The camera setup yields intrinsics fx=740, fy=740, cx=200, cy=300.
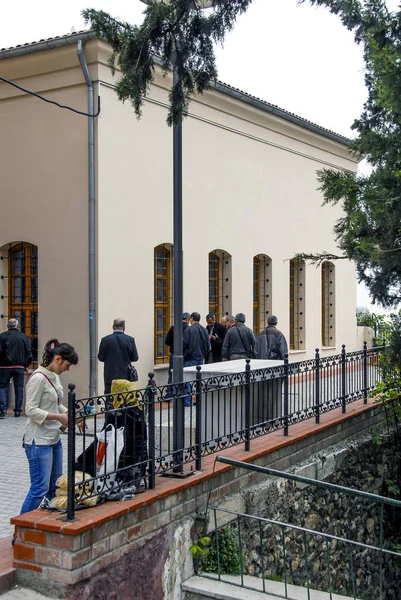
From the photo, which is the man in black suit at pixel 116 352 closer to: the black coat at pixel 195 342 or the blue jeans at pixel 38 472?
the black coat at pixel 195 342

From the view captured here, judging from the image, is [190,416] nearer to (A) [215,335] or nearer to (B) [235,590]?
(B) [235,590]

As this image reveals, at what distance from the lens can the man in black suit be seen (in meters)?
10.9

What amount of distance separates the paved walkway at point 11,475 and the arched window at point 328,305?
1102 cm

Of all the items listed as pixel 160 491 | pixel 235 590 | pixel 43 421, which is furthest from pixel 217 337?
pixel 43 421

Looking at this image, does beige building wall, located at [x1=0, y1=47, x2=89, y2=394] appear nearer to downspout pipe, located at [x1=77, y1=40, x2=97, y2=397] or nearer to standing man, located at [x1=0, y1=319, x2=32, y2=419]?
downspout pipe, located at [x1=77, y1=40, x2=97, y2=397]

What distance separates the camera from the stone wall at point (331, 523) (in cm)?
767

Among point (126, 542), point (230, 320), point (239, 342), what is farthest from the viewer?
point (230, 320)

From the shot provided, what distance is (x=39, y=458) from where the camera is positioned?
19.5 ft

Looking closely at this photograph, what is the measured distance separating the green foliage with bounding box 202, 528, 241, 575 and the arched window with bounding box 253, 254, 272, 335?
33.8ft

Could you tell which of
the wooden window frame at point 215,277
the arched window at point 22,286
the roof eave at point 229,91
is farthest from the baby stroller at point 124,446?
the wooden window frame at point 215,277

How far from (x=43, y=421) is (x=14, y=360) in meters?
6.44

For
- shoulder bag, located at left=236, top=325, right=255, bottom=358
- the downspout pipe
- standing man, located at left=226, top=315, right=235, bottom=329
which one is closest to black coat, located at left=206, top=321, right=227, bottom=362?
standing man, located at left=226, top=315, right=235, bottom=329

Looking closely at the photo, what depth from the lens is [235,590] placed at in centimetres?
654

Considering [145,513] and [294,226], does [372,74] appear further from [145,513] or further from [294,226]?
[294,226]
